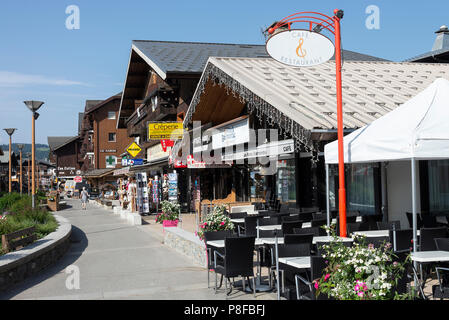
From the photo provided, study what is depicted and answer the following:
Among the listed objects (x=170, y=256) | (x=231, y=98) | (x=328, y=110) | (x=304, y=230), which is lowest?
(x=170, y=256)

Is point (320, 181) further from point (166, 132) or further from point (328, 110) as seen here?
point (166, 132)

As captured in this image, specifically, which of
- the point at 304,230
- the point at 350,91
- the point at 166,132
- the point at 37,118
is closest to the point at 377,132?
the point at 304,230

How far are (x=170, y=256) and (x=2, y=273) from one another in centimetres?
411

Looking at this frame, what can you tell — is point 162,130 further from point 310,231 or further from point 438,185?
point 310,231

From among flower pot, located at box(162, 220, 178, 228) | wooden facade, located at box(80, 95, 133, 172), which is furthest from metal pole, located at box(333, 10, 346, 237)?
wooden facade, located at box(80, 95, 133, 172)

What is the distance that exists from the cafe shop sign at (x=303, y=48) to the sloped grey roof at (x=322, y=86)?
128 cm

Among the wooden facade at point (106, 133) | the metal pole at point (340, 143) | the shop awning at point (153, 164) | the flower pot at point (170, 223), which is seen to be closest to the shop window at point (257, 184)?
the flower pot at point (170, 223)

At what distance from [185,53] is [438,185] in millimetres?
20057

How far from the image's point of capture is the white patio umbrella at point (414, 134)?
636 centimetres

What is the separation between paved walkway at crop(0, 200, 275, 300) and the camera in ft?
24.7

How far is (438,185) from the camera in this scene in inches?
422

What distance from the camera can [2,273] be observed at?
320 inches

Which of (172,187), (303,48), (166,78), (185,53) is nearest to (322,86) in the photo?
(303,48)

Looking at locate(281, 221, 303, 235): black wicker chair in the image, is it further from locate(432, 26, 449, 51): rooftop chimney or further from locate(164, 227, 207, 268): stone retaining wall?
locate(432, 26, 449, 51): rooftop chimney
